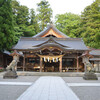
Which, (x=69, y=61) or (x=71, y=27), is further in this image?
(x=71, y=27)

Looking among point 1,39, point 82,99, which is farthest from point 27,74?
point 82,99

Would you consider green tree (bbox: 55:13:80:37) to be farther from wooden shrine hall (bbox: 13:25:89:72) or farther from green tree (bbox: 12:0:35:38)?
wooden shrine hall (bbox: 13:25:89:72)

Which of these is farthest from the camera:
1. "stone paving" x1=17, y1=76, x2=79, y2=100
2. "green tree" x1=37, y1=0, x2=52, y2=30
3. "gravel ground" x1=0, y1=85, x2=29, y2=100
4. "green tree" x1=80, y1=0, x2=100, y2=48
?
"green tree" x1=37, y1=0, x2=52, y2=30

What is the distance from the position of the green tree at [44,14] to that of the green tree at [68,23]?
3110 mm

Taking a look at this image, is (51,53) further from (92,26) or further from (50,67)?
(92,26)

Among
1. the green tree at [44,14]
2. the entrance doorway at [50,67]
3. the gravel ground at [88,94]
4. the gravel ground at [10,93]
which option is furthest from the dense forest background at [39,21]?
the gravel ground at [88,94]

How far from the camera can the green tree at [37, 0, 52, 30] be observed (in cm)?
3712

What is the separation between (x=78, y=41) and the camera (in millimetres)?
16953

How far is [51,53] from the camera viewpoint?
45.1ft

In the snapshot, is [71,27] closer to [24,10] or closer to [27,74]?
[24,10]

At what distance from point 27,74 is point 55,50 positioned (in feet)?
14.7

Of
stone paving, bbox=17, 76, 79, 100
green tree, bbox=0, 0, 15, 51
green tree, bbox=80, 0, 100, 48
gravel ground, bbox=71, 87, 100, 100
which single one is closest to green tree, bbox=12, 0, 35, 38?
green tree, bbox=0, 0, 15, 51

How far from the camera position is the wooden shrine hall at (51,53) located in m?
13.0

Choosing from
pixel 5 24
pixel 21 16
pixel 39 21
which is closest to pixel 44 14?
pixel 39 21
